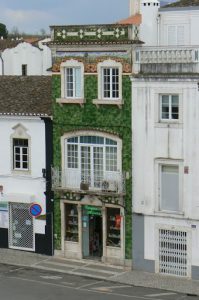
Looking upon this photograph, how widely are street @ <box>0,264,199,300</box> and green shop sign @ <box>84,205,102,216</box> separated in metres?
3.56

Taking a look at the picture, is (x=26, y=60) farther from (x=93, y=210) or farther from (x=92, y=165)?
(x=93, y=210)

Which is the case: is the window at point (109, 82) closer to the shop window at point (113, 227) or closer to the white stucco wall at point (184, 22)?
the white stucco wall at point (184, 22)

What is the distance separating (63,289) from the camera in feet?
110

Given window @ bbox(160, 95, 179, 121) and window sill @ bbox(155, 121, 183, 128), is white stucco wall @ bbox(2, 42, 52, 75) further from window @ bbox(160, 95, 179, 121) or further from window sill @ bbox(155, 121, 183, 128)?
window sill @ bbox(155, 121, 183, 128)

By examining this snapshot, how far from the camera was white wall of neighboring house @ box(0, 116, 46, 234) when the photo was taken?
3931 cm

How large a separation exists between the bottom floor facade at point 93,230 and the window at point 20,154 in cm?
320

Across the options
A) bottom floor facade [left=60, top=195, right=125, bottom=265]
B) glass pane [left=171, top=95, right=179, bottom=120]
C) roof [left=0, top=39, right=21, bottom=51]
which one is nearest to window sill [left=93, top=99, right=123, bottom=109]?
glass pane [left=171, top=95, right=179, bottom=120]

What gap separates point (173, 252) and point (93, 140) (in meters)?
6.82

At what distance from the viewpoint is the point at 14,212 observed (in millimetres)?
40812

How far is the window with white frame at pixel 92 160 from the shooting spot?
37000mm

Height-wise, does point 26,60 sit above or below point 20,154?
above

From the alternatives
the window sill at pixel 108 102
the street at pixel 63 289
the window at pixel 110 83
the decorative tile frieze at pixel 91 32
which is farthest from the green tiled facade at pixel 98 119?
the street at pixel 63 289

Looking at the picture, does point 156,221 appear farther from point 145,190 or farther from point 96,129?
point 96,129

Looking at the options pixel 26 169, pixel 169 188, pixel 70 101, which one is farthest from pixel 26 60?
pixel 169 188
